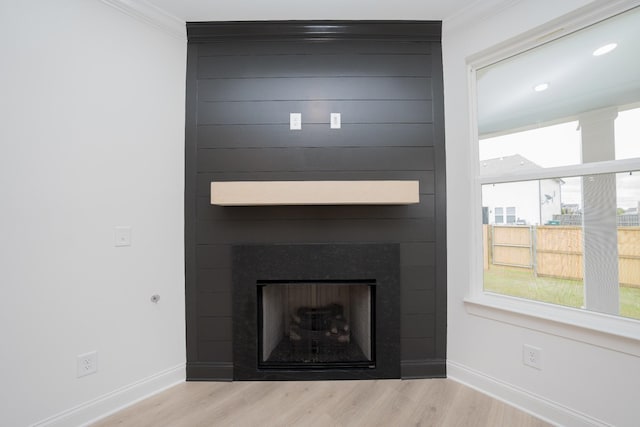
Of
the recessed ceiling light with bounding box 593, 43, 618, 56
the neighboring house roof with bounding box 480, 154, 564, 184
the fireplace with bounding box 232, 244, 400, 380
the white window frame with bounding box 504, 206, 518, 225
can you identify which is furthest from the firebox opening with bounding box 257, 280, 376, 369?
the recessed ceiling light with bounding box 593, 43, 618, 56

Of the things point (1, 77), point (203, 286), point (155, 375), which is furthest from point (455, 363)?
point (1, 77)

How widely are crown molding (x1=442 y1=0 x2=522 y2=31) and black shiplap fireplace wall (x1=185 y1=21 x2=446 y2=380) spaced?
12 centimetres

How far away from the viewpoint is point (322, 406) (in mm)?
1668

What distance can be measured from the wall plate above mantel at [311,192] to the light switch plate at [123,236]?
61cm

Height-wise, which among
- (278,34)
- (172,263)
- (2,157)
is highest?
(278,34)

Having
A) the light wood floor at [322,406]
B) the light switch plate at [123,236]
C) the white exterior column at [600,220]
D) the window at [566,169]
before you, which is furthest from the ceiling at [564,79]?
the light switch plate at [123,236]

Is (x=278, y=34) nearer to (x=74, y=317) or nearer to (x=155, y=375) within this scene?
(x=74, y=317)

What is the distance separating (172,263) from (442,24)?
2609 mm

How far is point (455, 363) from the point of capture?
1949mm

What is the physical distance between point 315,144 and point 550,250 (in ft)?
5.44

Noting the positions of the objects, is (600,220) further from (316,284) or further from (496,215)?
(316,284)

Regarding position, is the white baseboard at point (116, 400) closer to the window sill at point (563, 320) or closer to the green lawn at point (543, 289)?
the window sill at point (563, 320)

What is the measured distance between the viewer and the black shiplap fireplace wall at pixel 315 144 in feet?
6.51

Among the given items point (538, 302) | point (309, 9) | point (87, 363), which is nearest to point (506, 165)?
point (538, 302)
